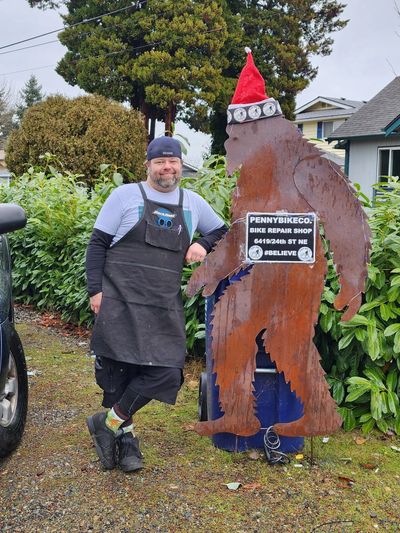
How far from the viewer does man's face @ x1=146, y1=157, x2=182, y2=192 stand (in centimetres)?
305

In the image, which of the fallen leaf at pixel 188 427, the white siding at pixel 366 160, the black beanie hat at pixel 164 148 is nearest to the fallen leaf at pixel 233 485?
the fallen leaf at pixel 188 427

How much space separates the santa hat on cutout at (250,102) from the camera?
3141 mm

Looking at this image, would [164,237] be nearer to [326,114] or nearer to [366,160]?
[366,160]

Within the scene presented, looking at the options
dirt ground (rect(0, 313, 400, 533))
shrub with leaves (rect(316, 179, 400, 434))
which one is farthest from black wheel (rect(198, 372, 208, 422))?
shrub with leaves (rect(316, 179, 400, 434))

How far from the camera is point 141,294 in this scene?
3061mm

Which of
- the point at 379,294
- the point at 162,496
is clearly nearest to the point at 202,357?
the point at 379,294

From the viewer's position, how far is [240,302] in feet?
10.6

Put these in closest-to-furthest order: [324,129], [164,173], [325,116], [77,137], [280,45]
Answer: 1. [164,173]
2. [77,137]
3. [280,45]
4. [325,116]
5. [324,129]

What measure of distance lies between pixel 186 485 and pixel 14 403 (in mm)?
1126

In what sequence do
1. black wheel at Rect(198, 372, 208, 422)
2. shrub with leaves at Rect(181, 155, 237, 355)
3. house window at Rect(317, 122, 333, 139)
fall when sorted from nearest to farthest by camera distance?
black wheel at Rect(198, 372, 208, 422), shrub with leaves at Rect(181, 155, 237, 355), house window at Rect(317, 122, 333, 139)

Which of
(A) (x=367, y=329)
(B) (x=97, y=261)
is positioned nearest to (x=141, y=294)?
(B) (x=97, y=261)

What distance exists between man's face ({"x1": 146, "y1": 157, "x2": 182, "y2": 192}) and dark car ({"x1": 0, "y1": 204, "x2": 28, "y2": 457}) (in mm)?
680

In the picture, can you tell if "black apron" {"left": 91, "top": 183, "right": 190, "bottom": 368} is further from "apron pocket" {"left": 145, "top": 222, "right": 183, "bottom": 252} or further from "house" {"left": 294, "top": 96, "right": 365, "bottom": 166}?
"house" {"left": 294, "top": 96, "right": 365, "bottom": 166}

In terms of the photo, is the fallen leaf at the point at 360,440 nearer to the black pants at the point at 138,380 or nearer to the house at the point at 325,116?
the black pants at the point at 138,380
